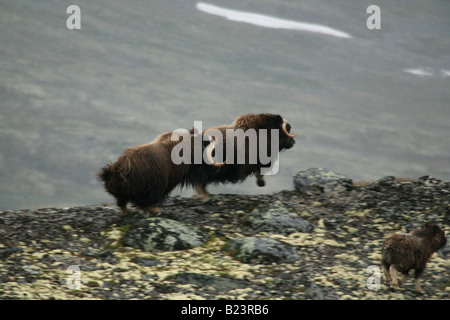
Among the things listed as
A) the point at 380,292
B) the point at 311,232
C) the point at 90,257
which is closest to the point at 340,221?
the point at 311,232

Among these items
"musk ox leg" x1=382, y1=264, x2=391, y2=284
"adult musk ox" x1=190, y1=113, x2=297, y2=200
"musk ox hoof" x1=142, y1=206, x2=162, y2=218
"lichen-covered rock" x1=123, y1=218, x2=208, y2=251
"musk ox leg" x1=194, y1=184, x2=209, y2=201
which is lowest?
"musk ox leg" x1=382, y1=264, x2=391, y2=284

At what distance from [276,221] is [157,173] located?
2.18 m

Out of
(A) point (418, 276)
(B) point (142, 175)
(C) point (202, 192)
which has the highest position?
(B) point (142, 175)

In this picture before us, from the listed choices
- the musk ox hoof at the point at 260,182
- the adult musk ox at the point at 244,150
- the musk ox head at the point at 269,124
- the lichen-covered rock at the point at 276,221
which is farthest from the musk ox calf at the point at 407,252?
the musk ox hoof at the point at 260,182

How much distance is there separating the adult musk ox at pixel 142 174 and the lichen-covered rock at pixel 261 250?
1.39 meters

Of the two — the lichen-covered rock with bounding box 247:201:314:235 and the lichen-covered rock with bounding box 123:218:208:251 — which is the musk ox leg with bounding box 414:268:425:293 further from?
the lichen-covered rock with bounding box 123:218:208:251

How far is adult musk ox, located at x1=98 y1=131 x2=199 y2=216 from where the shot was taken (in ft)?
29.9

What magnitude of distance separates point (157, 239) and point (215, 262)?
99 centimetres

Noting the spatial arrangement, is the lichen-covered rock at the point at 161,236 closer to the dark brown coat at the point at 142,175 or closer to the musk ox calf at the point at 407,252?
the dark brown coat at the point at 142,175

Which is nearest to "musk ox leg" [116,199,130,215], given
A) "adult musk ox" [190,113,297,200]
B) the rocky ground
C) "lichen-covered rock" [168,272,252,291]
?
the rocky ground

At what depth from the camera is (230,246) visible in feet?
29.9

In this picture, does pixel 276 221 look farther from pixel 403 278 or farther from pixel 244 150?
pixel 403 278

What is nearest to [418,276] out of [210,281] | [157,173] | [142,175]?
[210,281]

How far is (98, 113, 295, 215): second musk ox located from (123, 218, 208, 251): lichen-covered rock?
371mm
